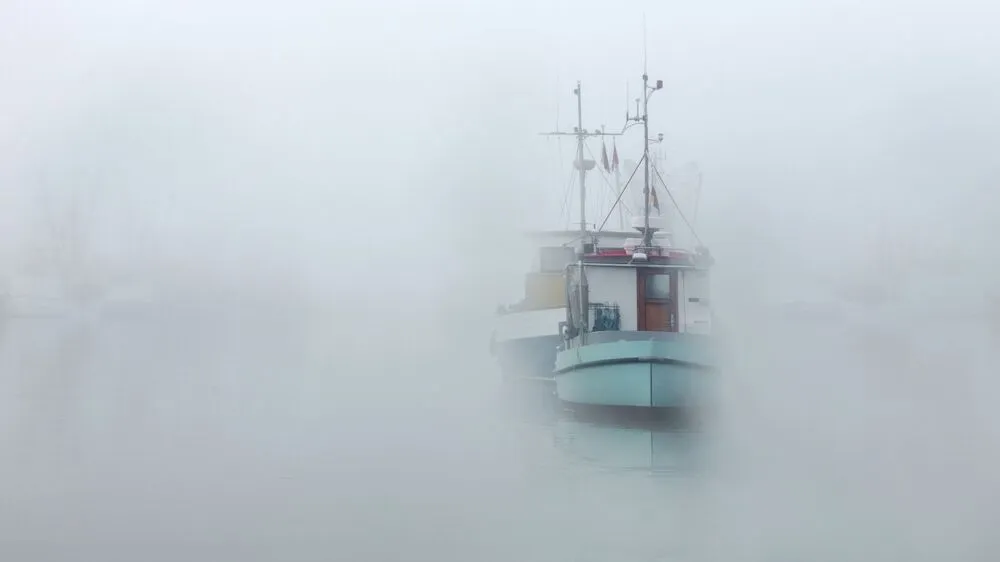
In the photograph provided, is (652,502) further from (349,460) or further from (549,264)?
(549,264)

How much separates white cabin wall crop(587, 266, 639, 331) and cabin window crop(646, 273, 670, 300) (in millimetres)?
337

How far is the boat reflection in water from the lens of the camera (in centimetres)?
1884

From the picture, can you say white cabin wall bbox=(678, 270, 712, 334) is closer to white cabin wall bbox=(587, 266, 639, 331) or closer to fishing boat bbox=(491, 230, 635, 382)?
white cabin wall bbox=(587, 266, 639, 331)

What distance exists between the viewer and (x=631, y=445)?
21.1 m

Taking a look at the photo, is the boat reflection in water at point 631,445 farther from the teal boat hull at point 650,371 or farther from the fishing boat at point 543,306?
the fishing boat at point 543,306

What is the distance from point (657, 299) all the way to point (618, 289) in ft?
3.11

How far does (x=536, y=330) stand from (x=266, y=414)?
9766mm

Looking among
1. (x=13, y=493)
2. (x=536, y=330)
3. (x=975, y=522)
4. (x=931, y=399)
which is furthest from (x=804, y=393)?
(x=13, y=493)

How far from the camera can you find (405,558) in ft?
37.5

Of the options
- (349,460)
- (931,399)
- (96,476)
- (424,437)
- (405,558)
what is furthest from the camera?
(931,399)

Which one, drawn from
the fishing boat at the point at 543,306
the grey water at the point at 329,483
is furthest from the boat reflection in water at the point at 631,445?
the fishing boat at the point at 543,306

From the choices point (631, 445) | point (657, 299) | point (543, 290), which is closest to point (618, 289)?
point (657, 299)

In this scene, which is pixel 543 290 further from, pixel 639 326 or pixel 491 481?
pixel 491 481

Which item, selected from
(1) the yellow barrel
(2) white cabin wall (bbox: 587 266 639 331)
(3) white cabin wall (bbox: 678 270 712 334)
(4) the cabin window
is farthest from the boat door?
(1) the yellow barrel
